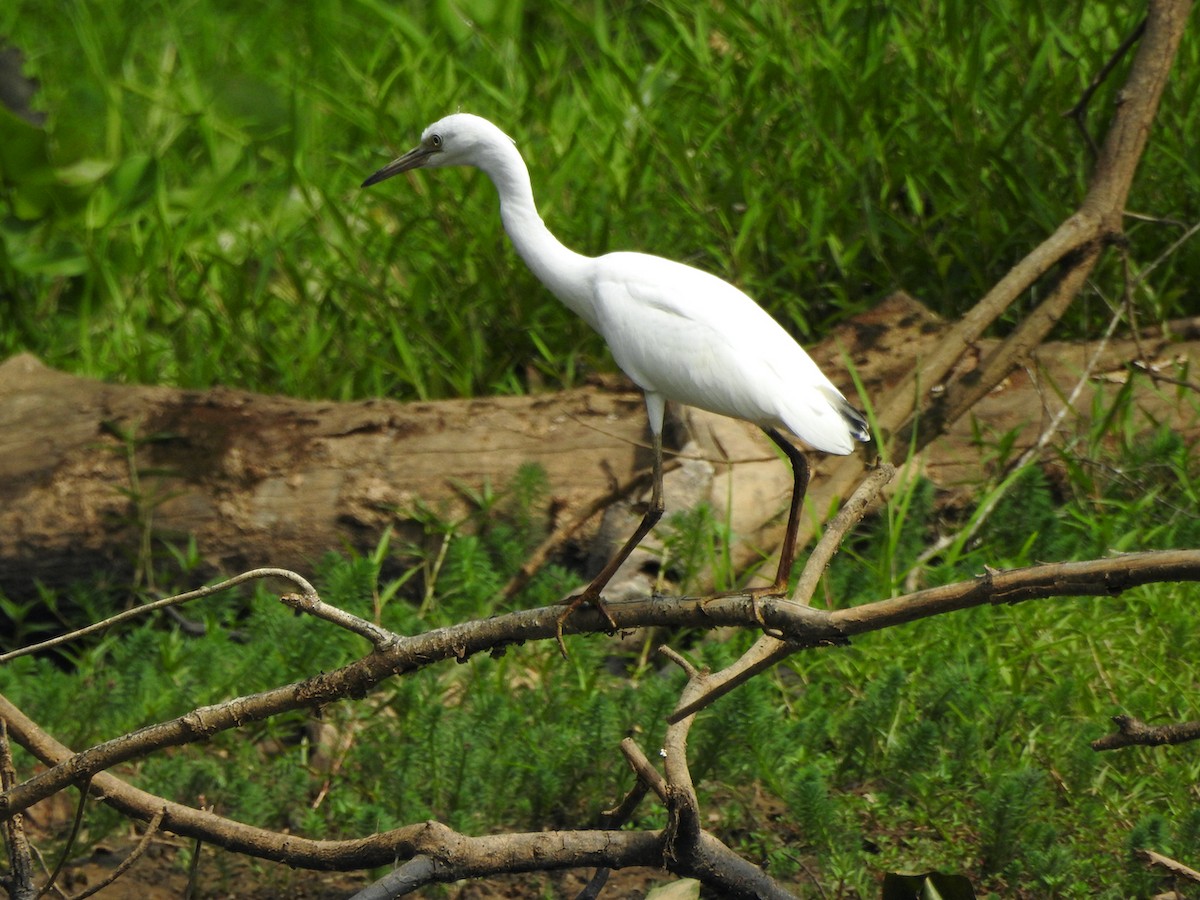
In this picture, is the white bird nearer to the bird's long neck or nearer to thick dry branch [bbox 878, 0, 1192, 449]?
the bird's long neck

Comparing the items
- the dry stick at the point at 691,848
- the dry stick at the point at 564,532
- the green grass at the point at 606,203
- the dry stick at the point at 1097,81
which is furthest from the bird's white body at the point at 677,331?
the green grass at the point at 606,203

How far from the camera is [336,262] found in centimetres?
555

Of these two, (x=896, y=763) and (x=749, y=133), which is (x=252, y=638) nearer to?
(x=896, y=763)

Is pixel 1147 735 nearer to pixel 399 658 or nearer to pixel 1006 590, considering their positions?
pixel 1006 590

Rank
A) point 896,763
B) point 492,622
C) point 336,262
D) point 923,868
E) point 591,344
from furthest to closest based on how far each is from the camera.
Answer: point 336,262, point 591,344, point 896,763, point 923,868, point 492,622

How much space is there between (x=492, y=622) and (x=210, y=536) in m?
2.20

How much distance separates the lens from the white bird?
8.47 feet

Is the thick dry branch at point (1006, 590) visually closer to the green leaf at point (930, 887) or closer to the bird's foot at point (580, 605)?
the bird's foot at point (580, 605)

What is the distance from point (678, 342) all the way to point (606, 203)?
100 inches

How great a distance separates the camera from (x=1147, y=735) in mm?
2201

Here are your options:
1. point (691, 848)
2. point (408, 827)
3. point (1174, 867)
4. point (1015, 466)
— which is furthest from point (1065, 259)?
point (408, 827)

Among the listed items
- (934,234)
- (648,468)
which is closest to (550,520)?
(648,468)

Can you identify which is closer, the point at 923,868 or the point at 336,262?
the point at 923,868

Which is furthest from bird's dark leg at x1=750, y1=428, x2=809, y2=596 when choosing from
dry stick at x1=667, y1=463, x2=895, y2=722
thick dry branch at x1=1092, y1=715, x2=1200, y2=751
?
thick dry branch at x1=1092, y1=715, x2=1200, y2=751
